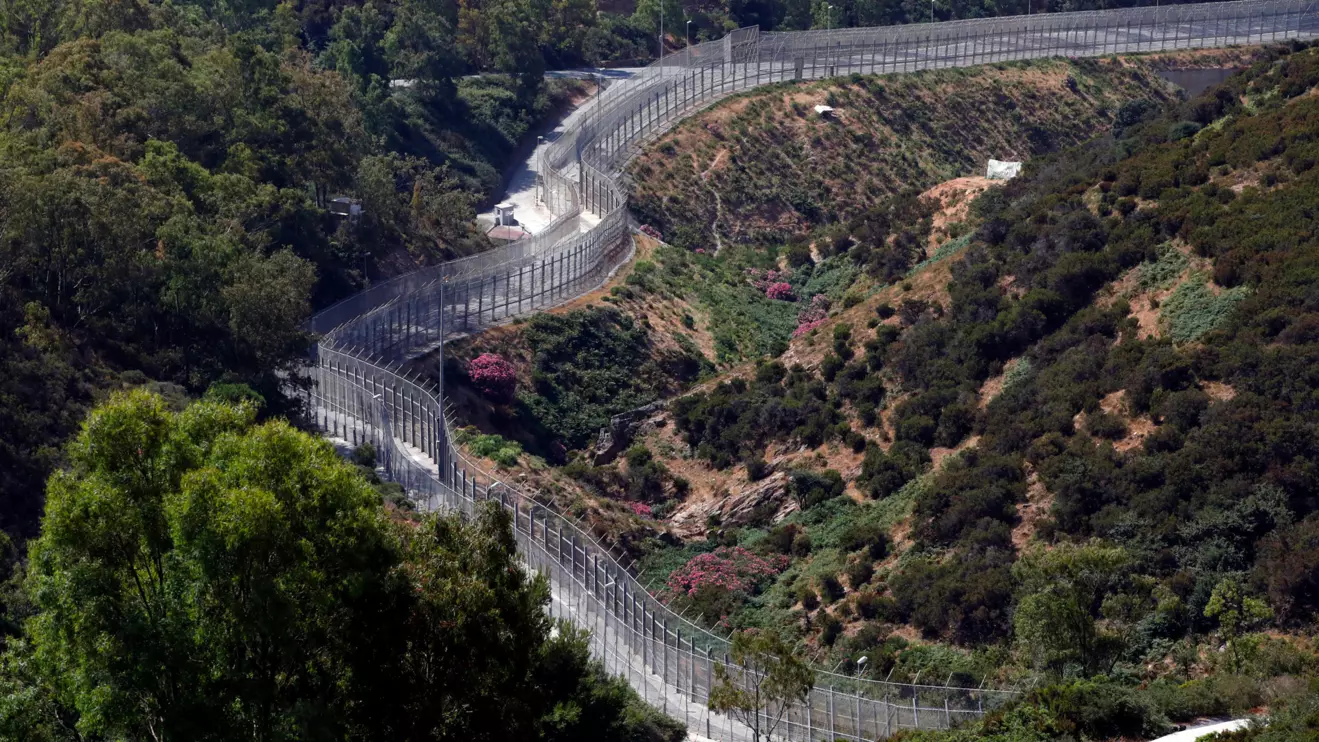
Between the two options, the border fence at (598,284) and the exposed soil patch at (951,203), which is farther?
the exposed soil patch at (951,203)

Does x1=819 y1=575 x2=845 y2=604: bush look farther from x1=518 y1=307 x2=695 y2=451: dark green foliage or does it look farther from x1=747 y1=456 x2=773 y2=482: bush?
x1=518 y1=307 x2=695 y2=451: dark green foliage

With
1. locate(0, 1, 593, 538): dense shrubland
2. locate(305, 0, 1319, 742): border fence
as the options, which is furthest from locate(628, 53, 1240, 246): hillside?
locate(0, 1, 593, 538): dense shrubland

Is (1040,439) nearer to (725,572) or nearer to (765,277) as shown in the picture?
(725,572)

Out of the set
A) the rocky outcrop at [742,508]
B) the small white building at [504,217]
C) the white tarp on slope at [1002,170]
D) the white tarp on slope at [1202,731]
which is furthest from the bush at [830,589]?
the small white building at [504,217]

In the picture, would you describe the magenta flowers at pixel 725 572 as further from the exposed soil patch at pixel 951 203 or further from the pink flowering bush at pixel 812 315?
the exposed soil patch at pixel 951 203

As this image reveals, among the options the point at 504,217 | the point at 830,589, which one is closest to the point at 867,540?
the point at 830,589

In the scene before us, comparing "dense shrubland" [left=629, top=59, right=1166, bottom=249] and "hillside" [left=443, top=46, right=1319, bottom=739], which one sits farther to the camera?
"dense shrubland" [left=629, top=59, right=1166, bottom=249]
